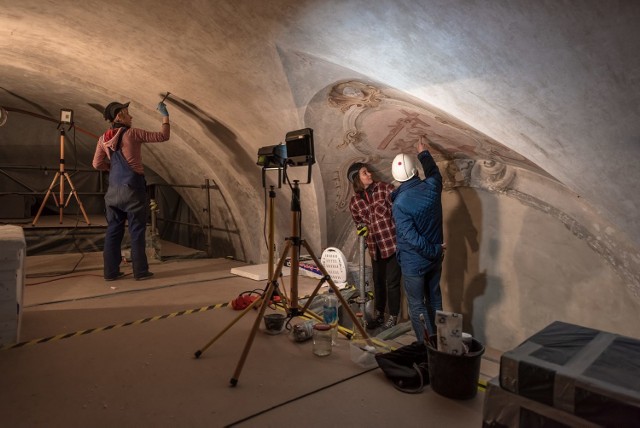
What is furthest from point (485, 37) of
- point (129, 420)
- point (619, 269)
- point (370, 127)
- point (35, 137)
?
point (35, 137)

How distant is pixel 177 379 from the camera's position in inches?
89.1

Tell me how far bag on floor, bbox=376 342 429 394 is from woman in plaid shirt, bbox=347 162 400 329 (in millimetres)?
1975

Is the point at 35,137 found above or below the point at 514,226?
above

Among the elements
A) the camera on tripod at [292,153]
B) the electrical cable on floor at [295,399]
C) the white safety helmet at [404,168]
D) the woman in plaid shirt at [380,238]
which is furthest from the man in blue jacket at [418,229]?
the electrical cable on floor at [295,399]

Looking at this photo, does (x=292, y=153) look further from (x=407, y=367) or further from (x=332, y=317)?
(x=407, y=367)

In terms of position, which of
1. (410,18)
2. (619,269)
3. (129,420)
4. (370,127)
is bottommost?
(129,420)

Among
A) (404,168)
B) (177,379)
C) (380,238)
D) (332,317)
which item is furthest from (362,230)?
(177,379)

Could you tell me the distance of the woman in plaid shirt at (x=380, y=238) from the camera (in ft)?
14.9

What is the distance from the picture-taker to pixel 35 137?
28.9ft

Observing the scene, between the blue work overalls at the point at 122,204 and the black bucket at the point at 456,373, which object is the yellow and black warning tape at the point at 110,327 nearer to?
the blue work overalls at the point at 122,204

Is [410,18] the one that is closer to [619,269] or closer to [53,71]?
[619,269]

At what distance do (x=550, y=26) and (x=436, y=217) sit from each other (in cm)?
201

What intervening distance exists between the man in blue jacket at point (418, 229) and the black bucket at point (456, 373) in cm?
150

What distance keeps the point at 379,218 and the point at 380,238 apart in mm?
242
